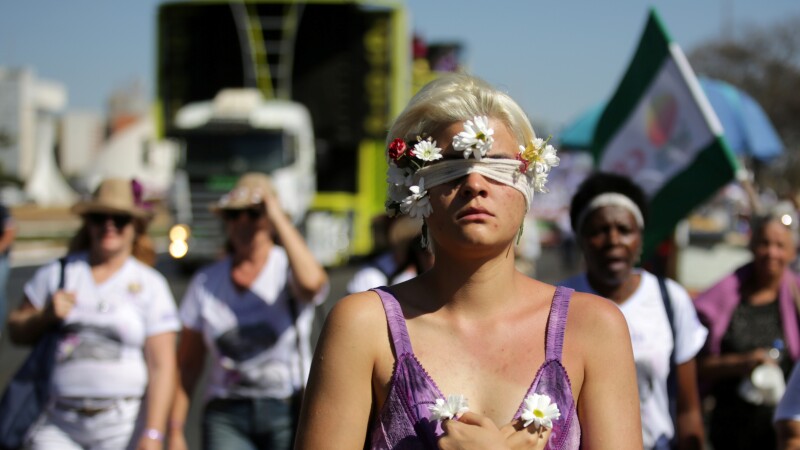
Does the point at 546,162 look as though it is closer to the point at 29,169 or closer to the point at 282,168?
the point at 282,168

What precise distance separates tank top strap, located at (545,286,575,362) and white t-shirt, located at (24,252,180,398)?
302 cm

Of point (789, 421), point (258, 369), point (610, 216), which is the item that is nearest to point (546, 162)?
point (789, 421)

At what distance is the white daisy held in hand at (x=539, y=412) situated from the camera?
251 centimetres

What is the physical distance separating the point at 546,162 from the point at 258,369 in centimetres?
300

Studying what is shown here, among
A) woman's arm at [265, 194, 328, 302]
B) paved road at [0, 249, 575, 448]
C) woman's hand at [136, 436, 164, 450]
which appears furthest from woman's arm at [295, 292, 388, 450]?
paved road at [0, 249, 575, 448]

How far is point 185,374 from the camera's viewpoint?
18.8 feet

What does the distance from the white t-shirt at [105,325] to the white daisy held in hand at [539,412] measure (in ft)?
10.2

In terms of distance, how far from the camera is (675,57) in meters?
6.46

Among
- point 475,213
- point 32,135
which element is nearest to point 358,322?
point 475,213

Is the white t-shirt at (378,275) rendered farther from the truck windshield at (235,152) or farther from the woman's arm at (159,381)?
the truck windshield at (235,152)

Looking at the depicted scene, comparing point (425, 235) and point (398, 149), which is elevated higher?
point (398, 149)

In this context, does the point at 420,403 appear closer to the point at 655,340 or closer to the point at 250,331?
the point at 655,340

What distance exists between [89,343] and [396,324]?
295 cm

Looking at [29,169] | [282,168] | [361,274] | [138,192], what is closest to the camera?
[138,192]
